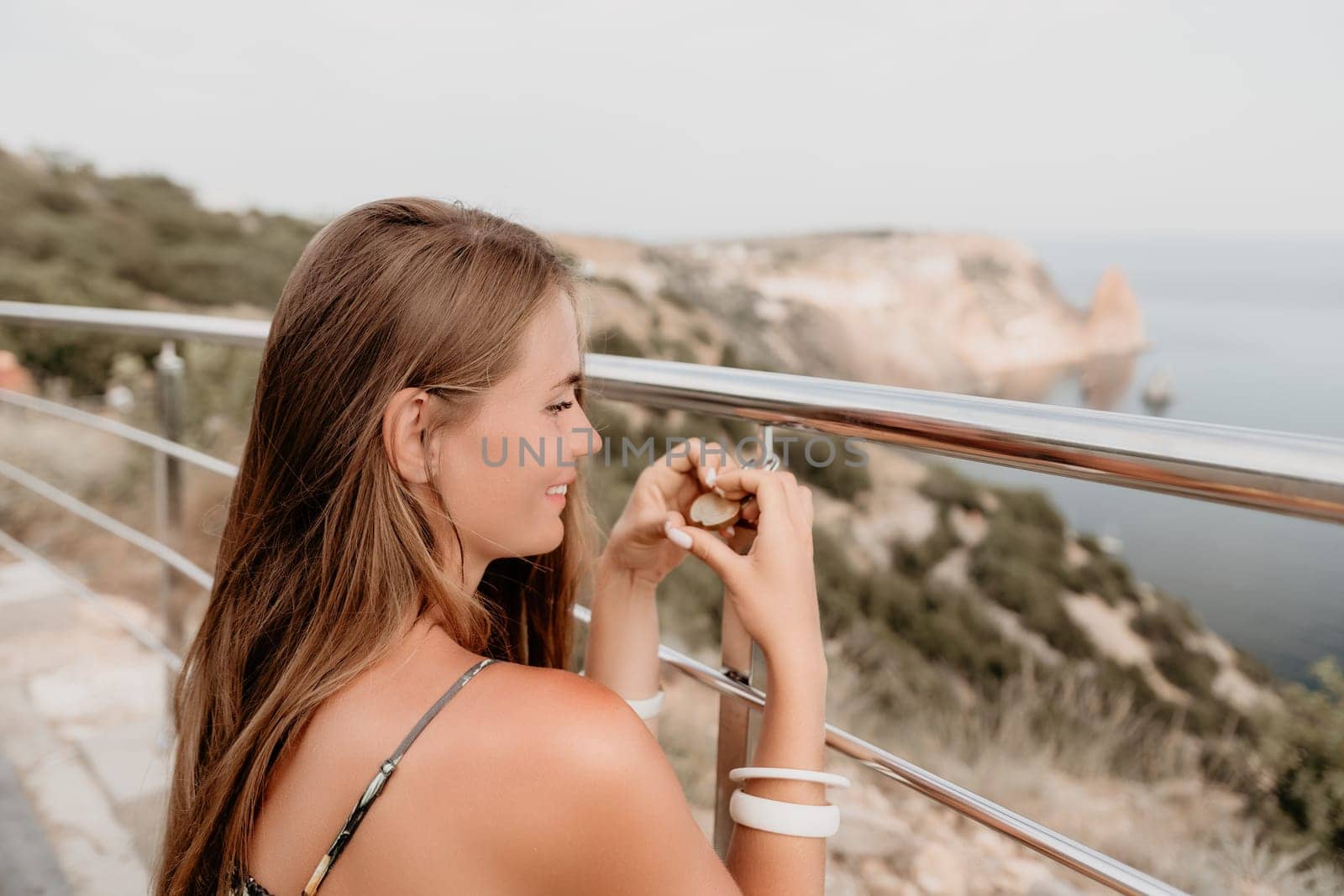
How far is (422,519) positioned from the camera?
35.7 inches

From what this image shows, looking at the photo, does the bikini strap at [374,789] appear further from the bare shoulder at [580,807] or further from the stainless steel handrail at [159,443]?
the stainless steel handrail at [159,443]

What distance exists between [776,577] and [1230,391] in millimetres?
20772

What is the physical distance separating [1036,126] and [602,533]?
3130 centimetres

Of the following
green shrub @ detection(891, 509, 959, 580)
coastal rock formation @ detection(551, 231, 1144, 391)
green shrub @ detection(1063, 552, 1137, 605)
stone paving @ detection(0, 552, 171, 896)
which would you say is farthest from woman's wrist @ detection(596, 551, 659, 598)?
coastal rock formation @ detection(551, 231, 1144, 391)

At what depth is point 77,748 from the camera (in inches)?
83.3

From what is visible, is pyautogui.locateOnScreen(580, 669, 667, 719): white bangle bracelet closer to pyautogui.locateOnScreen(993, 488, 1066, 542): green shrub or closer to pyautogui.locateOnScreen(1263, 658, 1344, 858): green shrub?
pyautogui.locateOnScreen(1263, 658, 1344, 858): green shrub

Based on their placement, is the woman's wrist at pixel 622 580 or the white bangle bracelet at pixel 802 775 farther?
the woman's wrist at pixel 622 580

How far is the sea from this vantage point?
12906 millimetres

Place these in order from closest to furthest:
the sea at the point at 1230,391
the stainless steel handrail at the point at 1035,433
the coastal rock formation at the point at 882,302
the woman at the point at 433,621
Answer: the stainless steel handrail at the point at 1035,433
the woman at the point at 433,621
the sea at the point at 1230,391
the coastal rock formation at the point at 882,302

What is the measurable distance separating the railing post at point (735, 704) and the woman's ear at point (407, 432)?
38 centimetres

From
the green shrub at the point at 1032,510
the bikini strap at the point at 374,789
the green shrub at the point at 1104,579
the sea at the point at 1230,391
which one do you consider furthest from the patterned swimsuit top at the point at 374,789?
the green shrub at the point at 1032,510

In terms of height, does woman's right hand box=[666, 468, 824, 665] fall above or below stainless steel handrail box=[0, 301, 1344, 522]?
below

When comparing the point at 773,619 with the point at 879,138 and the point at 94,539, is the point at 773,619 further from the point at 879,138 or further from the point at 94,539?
the point at 879,138

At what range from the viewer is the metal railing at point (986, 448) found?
23.7 inches
